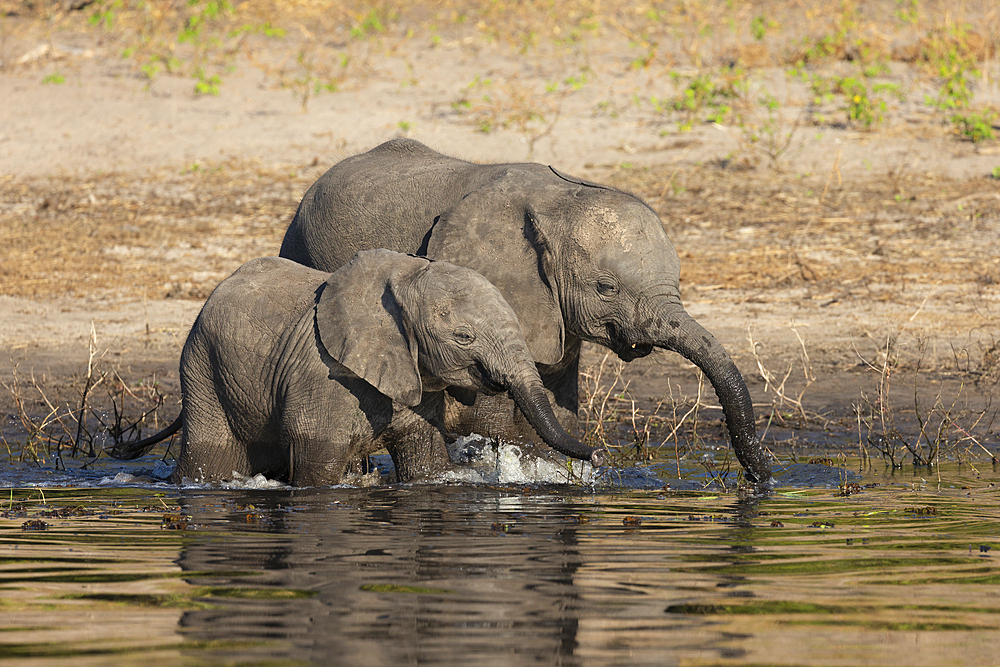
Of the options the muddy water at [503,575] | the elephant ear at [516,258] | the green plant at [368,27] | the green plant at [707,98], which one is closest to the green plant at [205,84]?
the green plant at [368,27]

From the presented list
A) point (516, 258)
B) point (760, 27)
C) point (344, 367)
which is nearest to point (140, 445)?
point (344, 367)

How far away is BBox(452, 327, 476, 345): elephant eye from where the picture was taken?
6727mm

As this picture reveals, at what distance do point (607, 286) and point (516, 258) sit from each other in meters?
0.47

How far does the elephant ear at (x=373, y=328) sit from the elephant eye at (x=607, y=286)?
0.84m

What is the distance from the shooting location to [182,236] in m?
13.2

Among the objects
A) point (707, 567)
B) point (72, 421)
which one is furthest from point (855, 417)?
point (72, 421)

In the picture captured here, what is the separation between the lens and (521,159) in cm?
1420

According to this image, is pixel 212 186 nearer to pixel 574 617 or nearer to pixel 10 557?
pixel 10 557

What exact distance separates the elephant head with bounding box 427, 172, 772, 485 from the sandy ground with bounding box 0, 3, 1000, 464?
2.22 m

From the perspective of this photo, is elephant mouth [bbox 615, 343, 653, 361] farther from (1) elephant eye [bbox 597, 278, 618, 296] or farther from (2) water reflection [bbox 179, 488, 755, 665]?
(2) water reflection [bbox 179, 488, 755, 665]

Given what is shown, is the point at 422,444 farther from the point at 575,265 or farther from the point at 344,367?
the point at 575,265

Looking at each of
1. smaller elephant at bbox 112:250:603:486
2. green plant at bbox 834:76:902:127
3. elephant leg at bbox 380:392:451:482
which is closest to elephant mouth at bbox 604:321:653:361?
smaller elephant at bbox 112:250:603:486

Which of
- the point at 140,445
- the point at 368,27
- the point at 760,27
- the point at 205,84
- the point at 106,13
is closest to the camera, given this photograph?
the point at 140,445

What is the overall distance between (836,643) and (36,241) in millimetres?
10543
